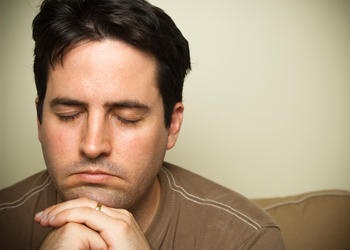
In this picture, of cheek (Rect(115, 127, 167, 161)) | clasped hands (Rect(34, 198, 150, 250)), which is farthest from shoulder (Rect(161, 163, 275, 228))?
clasped hands (Rect(34, 198, 150, 250))

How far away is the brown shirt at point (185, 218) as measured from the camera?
1334mm

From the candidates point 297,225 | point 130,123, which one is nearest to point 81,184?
point 130,123

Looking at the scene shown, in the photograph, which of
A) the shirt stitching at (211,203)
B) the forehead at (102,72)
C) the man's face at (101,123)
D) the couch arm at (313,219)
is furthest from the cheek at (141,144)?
the couch arm at (313,219)

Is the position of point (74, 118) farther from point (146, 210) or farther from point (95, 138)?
point (146, 210)

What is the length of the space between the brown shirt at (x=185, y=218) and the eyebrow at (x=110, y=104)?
0.41 m

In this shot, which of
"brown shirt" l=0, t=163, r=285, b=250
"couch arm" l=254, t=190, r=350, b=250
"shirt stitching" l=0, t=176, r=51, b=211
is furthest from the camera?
"couch arm" l=254, t=190, r=350, b=250

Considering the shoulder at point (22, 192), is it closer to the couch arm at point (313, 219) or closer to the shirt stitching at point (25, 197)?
the shirt stitching at point (25, 197)

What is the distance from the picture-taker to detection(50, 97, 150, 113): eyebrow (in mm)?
1165

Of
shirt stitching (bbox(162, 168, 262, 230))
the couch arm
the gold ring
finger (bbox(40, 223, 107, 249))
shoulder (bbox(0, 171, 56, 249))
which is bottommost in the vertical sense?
shoulder (bbox(0, 171, 56, 249))

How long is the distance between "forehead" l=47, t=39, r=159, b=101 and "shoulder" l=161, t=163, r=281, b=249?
1.49 ft

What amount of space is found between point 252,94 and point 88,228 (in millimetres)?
1233

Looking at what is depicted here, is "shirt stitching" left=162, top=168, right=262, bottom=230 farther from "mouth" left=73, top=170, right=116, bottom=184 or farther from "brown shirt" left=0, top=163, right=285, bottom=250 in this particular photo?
"mouth" left=73, top=170, right=116, bottom=184

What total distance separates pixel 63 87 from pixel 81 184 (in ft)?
0.99

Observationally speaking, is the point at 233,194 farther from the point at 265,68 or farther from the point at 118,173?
the point at 265,68
